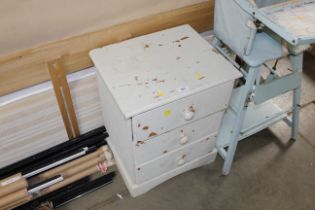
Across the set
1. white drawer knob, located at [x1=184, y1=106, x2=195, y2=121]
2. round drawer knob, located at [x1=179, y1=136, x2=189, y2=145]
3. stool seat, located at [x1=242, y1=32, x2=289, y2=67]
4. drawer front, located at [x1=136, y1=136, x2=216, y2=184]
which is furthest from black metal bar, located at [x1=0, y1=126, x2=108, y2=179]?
stool seat, located at [x1=242, y1=32, x2=289, y2=67]

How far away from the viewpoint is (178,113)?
3.79 feet

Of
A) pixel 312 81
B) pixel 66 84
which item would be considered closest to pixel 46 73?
pixel 66 84

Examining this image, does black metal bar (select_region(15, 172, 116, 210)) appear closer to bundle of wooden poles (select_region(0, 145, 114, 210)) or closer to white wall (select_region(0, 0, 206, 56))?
bundle of wooden poles (select_region(0, 145, 114, 210))

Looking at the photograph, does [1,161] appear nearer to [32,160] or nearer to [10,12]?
[32,160]

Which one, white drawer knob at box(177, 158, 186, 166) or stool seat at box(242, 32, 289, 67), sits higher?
stool seat at box(242, 32, 289, 67)

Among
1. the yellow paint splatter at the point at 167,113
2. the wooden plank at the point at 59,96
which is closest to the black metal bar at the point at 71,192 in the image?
the wooden plank at the point at 59,96

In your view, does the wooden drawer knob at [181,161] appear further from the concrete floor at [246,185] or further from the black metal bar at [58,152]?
the black metal bar at [58,152]

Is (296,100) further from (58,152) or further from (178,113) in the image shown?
(58,152)

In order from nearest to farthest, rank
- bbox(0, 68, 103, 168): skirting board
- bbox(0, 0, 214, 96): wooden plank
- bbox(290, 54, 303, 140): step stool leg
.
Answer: bbox(0, 0, 214, 96): wooden plank → bbox(0, 68, 103, 168): skirting board → bbox(290, 54, 303, 140): step stool leg

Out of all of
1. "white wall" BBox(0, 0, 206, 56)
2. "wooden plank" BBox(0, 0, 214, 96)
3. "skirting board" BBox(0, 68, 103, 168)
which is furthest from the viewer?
"skirting board" BBox(0, 68, 103, 168)

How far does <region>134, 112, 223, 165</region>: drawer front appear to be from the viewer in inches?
47.8

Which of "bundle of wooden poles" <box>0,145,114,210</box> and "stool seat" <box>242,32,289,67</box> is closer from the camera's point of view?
"stool seat" <box>242,32,289,67</box>

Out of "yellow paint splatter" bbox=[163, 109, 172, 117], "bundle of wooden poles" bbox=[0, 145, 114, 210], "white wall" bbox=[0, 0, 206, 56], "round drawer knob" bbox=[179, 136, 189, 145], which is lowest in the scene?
"bundle of wooden poles" bbox=[0, 145, 114, 210]

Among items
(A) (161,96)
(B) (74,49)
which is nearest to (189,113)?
(A) (161,96)
